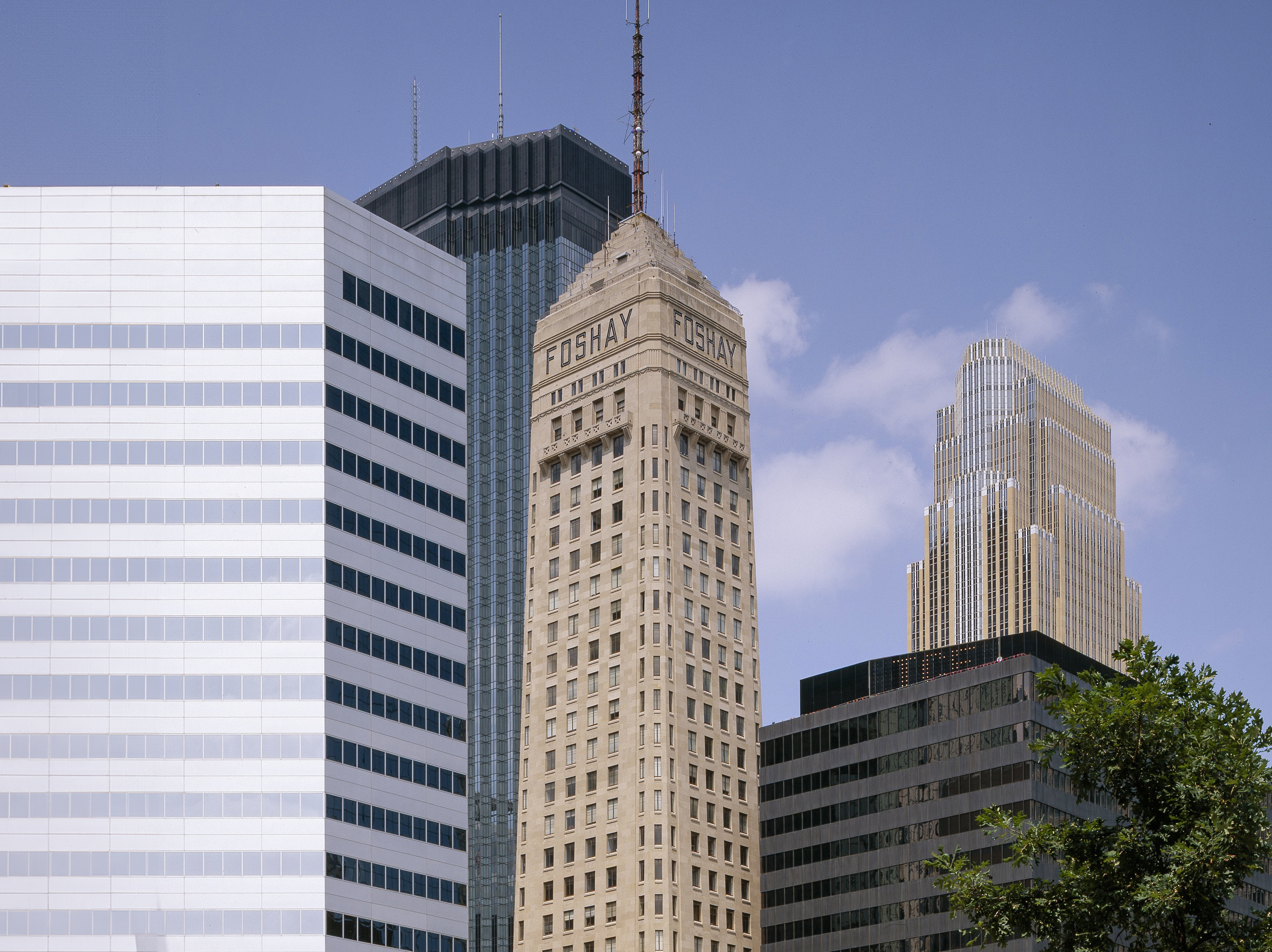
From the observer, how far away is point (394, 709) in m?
133

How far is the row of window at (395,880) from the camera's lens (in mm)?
125250

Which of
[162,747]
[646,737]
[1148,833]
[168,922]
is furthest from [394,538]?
[1148,833]

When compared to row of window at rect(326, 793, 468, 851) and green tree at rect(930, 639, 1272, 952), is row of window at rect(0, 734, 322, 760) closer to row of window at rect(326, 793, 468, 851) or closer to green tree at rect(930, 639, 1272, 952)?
row of window at rect(326, 793, 468, 851)

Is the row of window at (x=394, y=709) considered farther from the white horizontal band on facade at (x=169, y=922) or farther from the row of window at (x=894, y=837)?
the row of window at (x=894, y=837)

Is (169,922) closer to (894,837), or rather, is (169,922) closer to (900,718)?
(894,837)

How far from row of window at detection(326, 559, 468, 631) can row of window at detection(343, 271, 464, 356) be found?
20.4 meters

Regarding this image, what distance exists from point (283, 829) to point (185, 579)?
62.0 ft

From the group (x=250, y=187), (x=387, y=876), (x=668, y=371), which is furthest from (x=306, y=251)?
(x=668, y=371)

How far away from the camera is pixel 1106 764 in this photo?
68438mm

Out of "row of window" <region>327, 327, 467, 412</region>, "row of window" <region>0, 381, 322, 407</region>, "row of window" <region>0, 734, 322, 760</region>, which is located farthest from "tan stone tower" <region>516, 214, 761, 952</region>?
"row of window" <region>0, 381, 322, 407</region>

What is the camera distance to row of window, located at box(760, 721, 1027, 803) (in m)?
169

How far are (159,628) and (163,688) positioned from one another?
4196mm

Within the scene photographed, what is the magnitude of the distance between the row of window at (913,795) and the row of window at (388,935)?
5199 cm

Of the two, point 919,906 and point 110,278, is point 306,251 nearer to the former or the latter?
point 110,278
